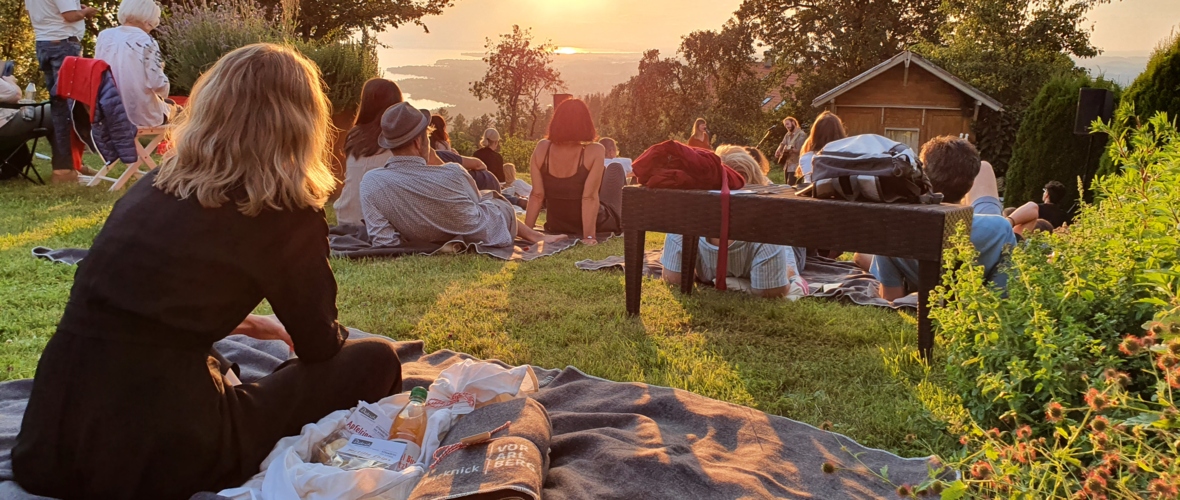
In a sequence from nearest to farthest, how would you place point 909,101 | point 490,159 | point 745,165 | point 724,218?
point 724,218, point 745,165, point 490,159, point 909,101

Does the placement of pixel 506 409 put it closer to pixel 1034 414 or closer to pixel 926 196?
pixel 1034 414

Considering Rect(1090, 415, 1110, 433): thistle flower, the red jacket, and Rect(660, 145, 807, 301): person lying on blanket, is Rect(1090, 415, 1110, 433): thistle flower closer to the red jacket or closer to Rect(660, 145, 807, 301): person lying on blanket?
the red jacket

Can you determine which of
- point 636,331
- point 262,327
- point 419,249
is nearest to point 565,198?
point 419,249

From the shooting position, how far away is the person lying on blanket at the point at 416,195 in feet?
22.3

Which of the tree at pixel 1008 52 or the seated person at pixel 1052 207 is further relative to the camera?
the tree at pixel 1008 52

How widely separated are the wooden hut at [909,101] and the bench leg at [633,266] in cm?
1911

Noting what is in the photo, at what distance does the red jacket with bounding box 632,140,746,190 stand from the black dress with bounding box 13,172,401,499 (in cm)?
253

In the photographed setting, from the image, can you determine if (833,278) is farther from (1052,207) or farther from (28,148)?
(28,148)

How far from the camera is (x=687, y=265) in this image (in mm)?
5574

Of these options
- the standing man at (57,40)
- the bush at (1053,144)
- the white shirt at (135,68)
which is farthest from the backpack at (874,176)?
the bush at (1053,144)

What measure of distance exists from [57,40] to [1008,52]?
963 inches

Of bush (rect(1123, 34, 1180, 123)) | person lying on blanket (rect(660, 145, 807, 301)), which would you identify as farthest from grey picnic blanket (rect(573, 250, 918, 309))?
bush (rect(1123, 34, 1180, 123))

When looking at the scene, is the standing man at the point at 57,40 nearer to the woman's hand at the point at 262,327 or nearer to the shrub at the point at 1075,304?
the woman's hand at the point at 262,327

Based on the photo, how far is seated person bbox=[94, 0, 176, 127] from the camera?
8.38m
